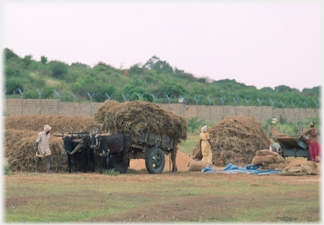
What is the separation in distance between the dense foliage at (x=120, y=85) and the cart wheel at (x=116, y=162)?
2361cm

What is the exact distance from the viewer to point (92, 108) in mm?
33562

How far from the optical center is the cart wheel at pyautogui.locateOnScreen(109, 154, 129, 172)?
50.9 ft

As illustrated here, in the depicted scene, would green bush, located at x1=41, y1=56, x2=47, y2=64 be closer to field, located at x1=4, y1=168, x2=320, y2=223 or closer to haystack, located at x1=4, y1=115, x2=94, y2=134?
haystack, located at x1=4, y1=115, x2=94, y2=134

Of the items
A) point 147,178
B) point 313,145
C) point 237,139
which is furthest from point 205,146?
point 147,178

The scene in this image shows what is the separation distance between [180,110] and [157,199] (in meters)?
28.0

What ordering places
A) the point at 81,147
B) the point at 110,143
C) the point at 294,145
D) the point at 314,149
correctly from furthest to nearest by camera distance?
1. the point at 294,145
2. the point at 314,149
3. the point at 81,147
4. the point at 110,143

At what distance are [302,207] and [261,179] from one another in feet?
16.4

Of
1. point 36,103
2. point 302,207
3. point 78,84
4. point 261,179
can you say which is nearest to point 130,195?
point 302,207

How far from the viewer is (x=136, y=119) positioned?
1441 cm

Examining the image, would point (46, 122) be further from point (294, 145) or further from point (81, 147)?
point (294, 145)

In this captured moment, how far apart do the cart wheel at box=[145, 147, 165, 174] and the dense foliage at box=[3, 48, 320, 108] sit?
2394 cm

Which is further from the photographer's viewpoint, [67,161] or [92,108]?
[92,108]

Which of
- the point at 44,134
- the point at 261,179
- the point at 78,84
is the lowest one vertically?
the point at 261,179

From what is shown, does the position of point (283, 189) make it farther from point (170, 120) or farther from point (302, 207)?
point (170, 120)
